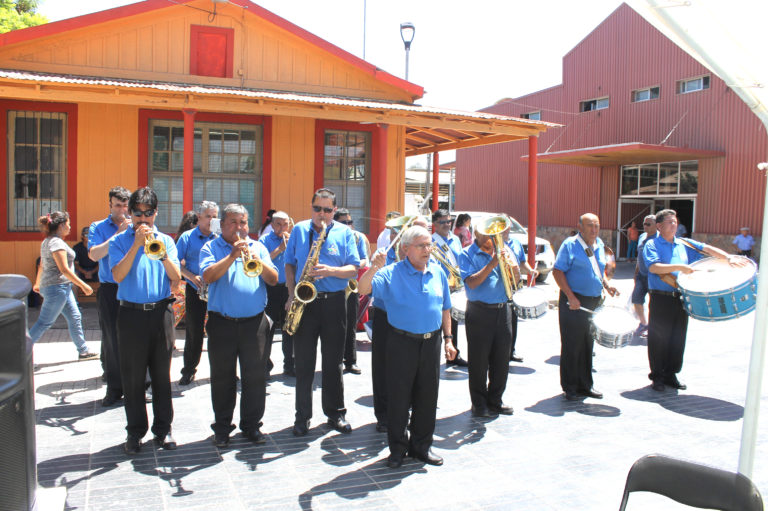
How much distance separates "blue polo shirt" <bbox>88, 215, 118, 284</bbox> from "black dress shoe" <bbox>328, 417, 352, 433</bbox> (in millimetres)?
2244

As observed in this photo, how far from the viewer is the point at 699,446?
494 centimetres

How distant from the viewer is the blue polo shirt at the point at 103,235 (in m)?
5.36

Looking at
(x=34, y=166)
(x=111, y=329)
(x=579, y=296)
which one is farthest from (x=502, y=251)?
(x=34, y=166)

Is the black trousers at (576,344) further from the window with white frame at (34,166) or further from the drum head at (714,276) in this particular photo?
the window with white frame at (34,166)

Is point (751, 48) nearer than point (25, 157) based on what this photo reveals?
Yes

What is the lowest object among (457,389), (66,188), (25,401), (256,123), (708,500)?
(457,389)

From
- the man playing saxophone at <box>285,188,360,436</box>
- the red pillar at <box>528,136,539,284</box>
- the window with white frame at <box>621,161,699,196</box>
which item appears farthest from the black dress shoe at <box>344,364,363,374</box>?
the window with white frame at <box>621,161,699,196</box>

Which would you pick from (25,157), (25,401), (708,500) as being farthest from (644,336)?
(25,157)

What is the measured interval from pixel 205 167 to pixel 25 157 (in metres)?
2.94

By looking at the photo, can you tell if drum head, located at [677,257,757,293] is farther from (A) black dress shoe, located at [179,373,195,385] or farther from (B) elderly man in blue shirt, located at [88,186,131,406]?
(B) elderly man in blue shirt, located at [88,186,131,406]

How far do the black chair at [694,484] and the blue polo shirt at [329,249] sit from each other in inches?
123

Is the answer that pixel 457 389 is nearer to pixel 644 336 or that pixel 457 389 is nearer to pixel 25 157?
pixel 644 336

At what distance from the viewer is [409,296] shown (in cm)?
445

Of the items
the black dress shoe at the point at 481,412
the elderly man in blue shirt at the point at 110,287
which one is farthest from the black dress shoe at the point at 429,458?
the elderly man in blue shirt at the point at 110,287
